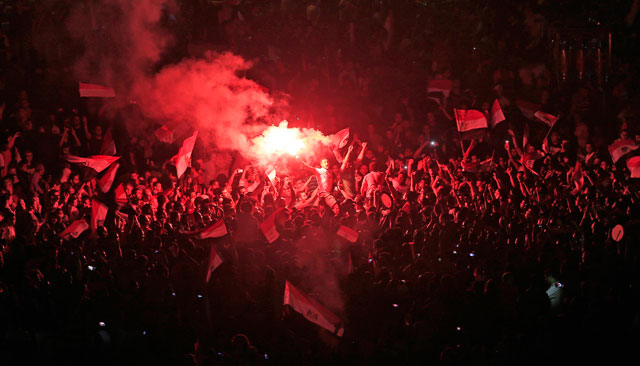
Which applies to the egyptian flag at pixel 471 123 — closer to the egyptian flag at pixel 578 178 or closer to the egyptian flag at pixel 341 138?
the egyptian flag at pixel 578 178

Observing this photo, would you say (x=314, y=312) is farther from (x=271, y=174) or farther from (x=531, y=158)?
(x=271, y=174)

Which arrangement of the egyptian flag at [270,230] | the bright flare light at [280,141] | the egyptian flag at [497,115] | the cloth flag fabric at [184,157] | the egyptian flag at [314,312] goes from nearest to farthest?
the egyptian flag at [314,312] → the egyptian flag at [270,230] → the cloth flag fabric at [184,157] → the egyptian flag at [497,115] → the bright flare light at [280,141]

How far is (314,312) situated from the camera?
4.93 m

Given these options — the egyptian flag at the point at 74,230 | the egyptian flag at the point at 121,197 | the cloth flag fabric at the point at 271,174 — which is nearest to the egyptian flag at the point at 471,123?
the cloth flag fabric at the point at 271,174

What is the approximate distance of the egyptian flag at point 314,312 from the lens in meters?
4.89

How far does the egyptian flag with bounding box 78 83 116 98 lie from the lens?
9.79 m

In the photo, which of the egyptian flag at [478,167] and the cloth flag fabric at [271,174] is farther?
the cloth flag fabric at [271,174]

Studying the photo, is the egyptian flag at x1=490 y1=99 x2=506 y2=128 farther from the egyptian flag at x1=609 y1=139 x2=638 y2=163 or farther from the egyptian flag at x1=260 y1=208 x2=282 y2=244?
the egyptian flag at x1=260 y1=208 x2=282 y2=244

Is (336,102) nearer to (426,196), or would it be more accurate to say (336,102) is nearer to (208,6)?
(208,6)

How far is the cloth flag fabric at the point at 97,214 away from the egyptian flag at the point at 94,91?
8.38 feet

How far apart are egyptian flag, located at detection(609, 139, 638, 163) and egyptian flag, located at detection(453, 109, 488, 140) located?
5.98 ft

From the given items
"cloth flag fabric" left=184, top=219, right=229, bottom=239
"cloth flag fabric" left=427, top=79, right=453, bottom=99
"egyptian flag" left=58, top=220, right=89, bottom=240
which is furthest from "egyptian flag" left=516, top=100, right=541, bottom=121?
"egyptian flag" left=58, top=220, right=89, bottom=240

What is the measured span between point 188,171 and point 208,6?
4073 mm

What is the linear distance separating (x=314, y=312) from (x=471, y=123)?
5.65 meters
